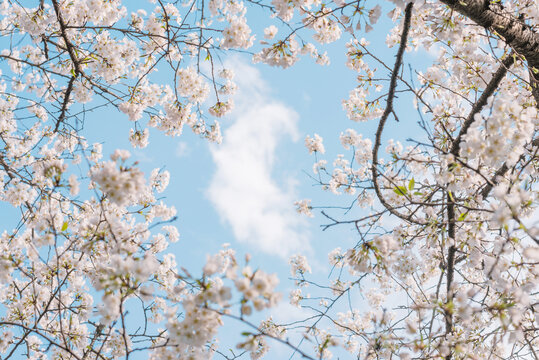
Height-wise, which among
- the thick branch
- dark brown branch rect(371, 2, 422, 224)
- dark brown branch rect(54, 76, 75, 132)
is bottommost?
dark brown branch rect(371, 2, 422, 224)

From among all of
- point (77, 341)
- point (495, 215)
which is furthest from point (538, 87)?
point (77, 341)

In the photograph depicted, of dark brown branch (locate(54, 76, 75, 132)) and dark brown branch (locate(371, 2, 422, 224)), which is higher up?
dark brown branch (locate(54, 76, 75, 132))

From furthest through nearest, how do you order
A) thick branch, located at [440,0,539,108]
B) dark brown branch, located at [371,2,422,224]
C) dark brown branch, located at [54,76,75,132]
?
dark brown branch, located at [54,76,75,132], thick branch, located at [440,0,539,108], dark brown branch, located at [371,2,422,224]

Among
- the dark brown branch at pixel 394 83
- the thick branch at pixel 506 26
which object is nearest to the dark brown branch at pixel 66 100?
the dark brown branch at pixel 394 83

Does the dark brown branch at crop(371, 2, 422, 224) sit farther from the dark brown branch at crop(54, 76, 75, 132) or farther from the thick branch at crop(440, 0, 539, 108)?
the dark brown branch at crop(54, 76, 75, 132)

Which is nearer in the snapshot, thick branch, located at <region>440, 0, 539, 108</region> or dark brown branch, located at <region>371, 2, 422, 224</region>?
dark brown branch, located at <region>371, 2, 422, 224</region>

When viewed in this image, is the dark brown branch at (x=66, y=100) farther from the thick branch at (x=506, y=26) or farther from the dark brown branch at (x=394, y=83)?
the thick branch at (x=506, y=26)

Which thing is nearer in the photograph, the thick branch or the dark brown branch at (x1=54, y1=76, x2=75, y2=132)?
the thick branch

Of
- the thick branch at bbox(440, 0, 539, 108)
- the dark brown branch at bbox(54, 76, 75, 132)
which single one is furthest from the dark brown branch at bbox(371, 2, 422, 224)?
the dark brown branch at bbox(54, 76, 75, 132)

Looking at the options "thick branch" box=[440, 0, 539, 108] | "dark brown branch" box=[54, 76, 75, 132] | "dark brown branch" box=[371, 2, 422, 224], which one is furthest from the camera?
"dark brown branch" box=[54, 76, 75, 132]

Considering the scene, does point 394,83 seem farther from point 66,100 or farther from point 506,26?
point 66,100

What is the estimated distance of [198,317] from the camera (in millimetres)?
1606

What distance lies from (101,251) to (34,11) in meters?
2.71

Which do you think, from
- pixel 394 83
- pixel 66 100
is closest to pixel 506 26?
pixel 394 83
